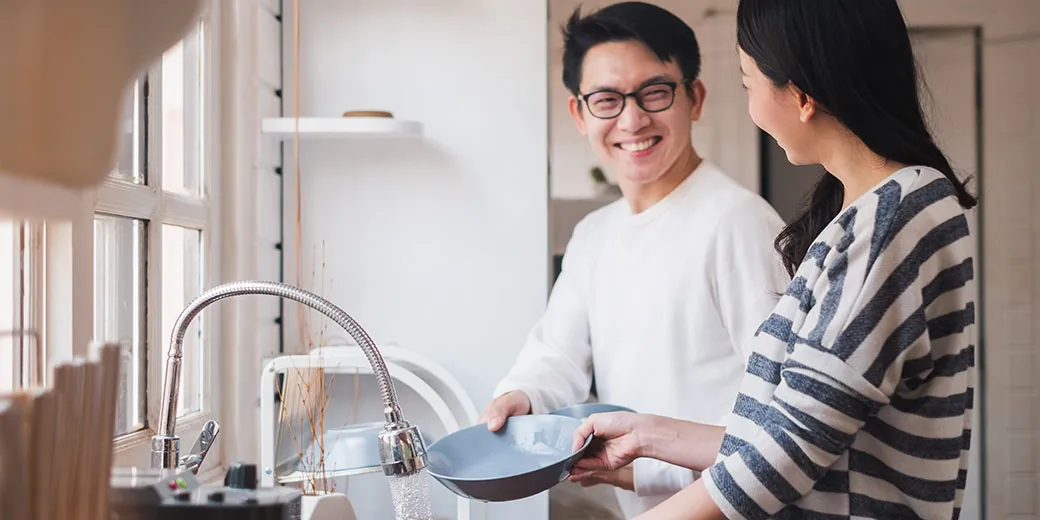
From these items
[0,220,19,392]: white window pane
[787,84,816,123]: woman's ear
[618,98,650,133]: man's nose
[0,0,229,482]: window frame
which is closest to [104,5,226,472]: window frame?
[0,0,229,482]: window frame

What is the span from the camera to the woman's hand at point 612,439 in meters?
1.52

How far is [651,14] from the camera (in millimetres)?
2100

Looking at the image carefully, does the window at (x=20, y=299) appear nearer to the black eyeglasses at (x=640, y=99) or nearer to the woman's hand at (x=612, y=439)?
the woman's hand at (x=612, y=439)

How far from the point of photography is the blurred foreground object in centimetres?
49

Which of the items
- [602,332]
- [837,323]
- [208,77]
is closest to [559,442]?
[602,332]

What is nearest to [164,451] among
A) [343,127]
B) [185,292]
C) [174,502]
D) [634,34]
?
[174,502]

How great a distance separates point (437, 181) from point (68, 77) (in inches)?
66.8

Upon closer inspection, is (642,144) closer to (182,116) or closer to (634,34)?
(634,34)

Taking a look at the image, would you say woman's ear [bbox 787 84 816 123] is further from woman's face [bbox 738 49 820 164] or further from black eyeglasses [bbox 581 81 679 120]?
black eyeglasses [bbox 581 81 679 120]

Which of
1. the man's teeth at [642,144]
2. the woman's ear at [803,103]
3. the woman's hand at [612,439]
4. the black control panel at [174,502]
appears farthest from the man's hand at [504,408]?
the black control panel at [174,502]

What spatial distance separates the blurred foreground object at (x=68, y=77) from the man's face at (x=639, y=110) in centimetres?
155

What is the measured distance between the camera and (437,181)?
7.23 ft

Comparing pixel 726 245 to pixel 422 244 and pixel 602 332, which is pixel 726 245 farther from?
pixel 422 244

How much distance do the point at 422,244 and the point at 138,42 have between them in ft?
5.45
